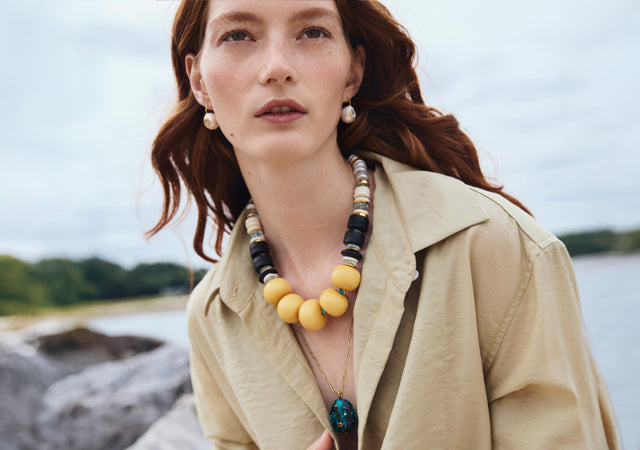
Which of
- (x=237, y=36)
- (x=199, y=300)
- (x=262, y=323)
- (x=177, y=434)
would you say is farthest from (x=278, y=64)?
(x=177, y=434)

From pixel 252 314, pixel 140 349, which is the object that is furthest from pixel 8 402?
pixel 252 314

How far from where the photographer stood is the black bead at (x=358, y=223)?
1.98 m

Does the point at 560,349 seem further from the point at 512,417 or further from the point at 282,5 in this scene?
the point at 282,5

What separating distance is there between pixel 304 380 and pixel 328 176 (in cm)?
80

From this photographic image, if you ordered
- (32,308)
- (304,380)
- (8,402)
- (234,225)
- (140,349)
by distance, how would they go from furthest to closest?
(32,308), (140,349), (8,402), (234,225), (304,380)

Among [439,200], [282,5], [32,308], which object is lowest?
[32,308]

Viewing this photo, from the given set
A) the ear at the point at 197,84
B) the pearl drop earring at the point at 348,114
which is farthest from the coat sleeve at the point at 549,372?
the ear at the point at 197,84

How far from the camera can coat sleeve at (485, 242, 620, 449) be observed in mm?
1565

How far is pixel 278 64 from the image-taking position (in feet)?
5.68

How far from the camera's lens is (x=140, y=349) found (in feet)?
16.4

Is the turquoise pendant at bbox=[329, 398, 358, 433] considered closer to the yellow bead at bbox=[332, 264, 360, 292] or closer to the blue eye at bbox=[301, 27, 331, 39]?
the yellow bead at bbox=[332, 264, 360, 292]

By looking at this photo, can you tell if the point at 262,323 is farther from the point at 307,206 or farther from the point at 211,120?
the point at 211,120

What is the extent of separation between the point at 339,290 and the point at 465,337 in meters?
0.50

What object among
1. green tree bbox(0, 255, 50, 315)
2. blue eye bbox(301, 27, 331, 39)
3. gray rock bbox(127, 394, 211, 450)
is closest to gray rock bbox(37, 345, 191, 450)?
gray rock bbox(127, 394, 211, 450)
